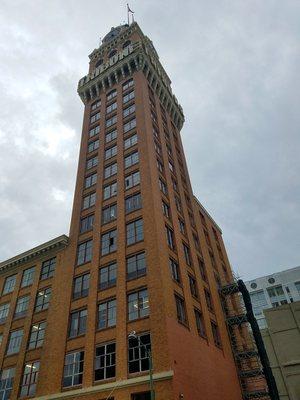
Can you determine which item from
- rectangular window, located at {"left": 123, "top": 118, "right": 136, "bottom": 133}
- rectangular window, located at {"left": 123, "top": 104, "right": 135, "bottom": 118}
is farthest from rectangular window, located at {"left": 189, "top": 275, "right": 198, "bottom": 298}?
rectangular window, located at {"left": 123, "top": 104, "right": 135, "bottom": 118}

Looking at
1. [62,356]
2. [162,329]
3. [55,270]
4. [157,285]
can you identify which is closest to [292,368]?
[162,329]

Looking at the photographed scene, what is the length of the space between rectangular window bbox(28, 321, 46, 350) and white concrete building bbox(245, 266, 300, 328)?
6910cm

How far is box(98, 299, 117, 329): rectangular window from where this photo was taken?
1315 inches

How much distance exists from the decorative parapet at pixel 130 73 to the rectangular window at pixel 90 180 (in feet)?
63.9

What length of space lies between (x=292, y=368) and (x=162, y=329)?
10615 mm

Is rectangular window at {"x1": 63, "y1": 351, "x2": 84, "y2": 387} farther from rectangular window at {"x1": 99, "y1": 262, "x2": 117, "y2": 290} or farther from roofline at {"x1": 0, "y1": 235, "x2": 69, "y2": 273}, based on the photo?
roofline at {"x1": 0, "y1": 235, "x2": 69, "y2": 273}

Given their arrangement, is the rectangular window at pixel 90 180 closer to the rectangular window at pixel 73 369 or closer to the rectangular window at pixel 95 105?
the rectangular window at pixel 95 105

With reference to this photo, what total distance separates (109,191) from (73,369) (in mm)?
20738

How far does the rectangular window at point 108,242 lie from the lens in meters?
39.1

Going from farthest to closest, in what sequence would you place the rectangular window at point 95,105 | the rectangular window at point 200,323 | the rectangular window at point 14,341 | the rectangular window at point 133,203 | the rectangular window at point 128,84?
1. the rectangular window at point 95,105
2. the rectangular window at point 128,84
3. the rectangular window at point 133,203
4. the rectangular window at point 14,341
5. the rectangular window at point 200,323

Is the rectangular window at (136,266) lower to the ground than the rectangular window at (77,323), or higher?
higher

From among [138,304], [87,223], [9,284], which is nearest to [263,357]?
[138,304]

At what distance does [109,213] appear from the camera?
42.8 meters

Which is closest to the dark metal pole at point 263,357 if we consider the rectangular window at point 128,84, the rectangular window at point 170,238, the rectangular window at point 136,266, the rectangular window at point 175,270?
the rectangular window at point 175,270
